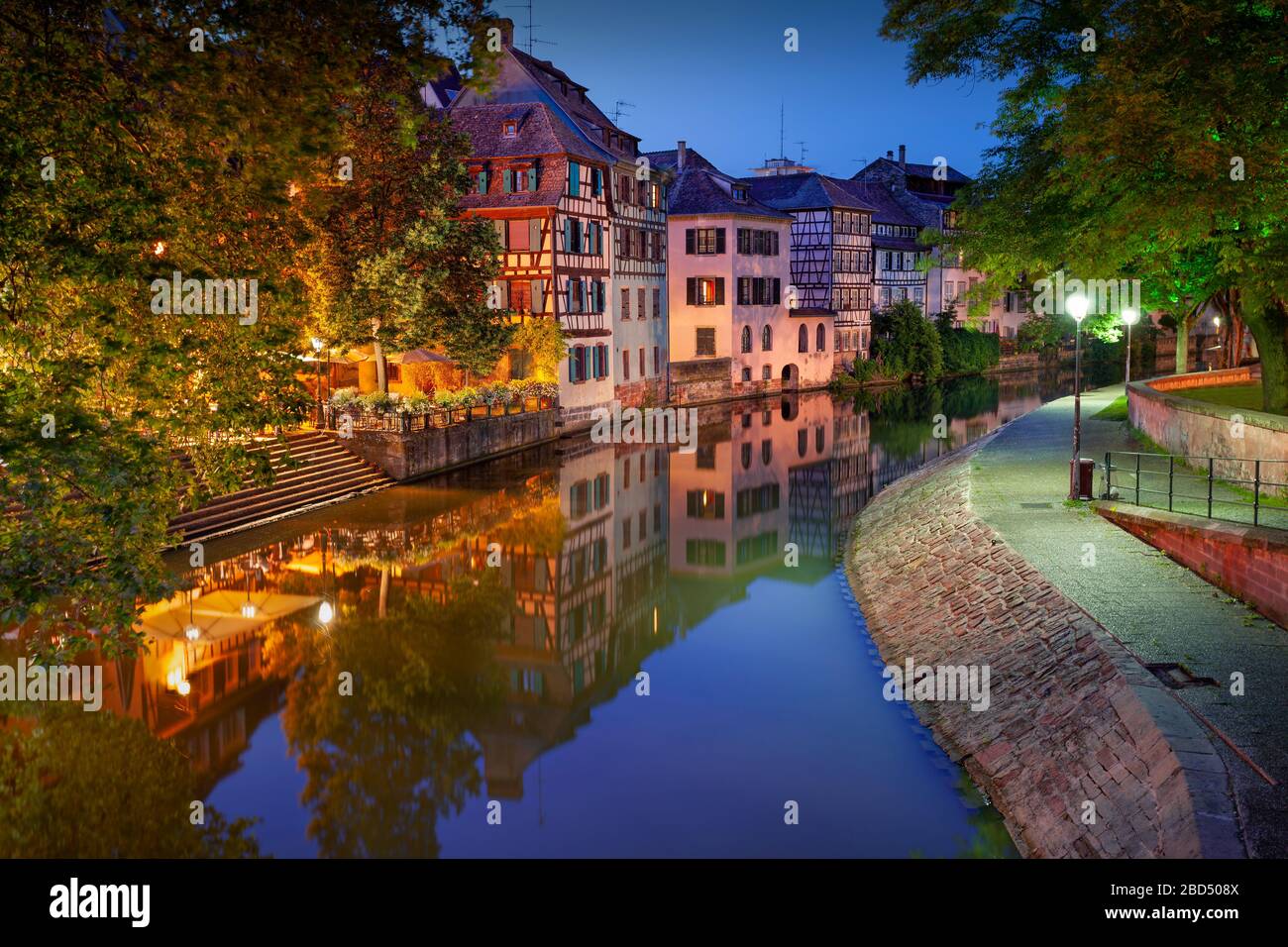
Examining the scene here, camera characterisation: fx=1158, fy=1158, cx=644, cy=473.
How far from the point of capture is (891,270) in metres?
78.8

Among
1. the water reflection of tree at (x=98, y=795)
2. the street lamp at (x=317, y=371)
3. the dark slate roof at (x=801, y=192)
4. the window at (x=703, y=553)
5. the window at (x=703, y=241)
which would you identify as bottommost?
the water reflection of tree at (x=98, y=795)

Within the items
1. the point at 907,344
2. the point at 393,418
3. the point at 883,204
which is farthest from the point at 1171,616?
the point at 883,204

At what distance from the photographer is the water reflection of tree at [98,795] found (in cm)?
1162

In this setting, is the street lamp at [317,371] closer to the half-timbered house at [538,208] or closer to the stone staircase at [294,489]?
the stone staircase at [294,489]

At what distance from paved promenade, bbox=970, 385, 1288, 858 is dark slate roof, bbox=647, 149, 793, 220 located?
33822mm

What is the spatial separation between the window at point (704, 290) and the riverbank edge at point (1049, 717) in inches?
1470

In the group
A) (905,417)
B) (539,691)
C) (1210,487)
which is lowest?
(539,691)

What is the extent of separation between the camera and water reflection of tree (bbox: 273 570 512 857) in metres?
12.6

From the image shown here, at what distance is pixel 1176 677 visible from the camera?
1255cm

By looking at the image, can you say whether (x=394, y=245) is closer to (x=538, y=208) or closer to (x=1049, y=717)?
(x=538, y=208)

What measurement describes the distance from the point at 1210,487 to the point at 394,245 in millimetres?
24201

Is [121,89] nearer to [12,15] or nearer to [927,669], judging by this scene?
[12,15]

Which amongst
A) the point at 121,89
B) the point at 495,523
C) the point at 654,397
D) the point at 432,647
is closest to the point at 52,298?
the point at 121,89

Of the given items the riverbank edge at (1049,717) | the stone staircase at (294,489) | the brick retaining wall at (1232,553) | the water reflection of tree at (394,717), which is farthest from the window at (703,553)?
the brick retaining wall at (1232,553)
